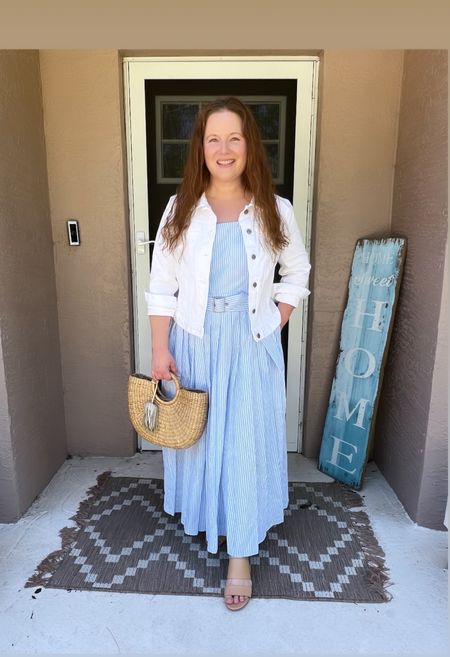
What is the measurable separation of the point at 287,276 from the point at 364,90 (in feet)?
4.09

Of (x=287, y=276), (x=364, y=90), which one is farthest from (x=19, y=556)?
(x=364, y=90)

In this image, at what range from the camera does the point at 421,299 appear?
7.33 feet

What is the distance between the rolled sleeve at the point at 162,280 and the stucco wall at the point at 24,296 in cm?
78

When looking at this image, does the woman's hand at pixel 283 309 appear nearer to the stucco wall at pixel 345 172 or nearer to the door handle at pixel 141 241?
the stucco wall at pixel 345 172

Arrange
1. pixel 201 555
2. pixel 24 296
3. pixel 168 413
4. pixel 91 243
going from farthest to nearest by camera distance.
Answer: pixel 91 243, pixel 24 296, pixel 201 555, pixel 168 413

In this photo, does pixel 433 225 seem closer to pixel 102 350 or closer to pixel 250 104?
pixel 250 104

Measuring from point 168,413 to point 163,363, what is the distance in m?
0.20

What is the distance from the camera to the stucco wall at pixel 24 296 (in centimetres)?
219

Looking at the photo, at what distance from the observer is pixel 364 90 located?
8.06 feet

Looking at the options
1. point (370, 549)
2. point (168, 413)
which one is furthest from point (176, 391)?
point (370, 549)

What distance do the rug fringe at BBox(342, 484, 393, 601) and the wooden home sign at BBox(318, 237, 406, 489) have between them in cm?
11

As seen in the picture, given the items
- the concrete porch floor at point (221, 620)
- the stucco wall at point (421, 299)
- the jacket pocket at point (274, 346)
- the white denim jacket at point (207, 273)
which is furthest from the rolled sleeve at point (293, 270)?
the concrete porch floor at point (221, 620)

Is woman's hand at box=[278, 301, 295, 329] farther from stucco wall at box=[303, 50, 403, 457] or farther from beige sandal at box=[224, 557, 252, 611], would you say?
beige sandal at box=[224, 557, 252, 611]

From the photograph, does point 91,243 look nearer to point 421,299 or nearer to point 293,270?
point 293,270
